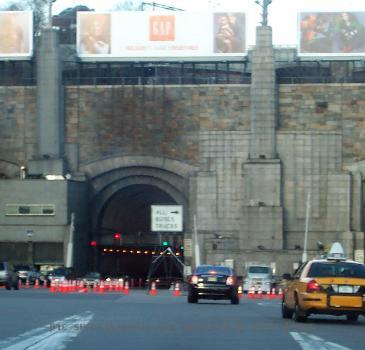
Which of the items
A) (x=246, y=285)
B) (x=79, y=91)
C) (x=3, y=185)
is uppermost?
(x=79, y=91)

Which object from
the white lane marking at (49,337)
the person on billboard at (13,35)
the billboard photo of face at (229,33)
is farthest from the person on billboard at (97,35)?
the white lane marking at (49,337)

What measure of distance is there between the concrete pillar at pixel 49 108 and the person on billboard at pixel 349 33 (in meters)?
19.9

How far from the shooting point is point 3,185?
8856cm

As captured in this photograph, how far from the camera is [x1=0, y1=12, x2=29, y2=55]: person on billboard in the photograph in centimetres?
8962

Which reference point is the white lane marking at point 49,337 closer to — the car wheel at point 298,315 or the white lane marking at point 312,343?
the white lane marking at point 312,343

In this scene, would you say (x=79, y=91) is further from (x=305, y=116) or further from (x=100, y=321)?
(x=100, y=321)

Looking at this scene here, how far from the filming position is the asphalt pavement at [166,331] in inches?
854

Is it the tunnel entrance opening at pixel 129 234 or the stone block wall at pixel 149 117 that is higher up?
the stone block wall at pixel 149 117

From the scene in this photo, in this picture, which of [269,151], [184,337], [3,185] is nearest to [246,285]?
[269,151]

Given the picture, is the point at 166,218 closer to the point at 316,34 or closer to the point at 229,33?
the point at 229,33

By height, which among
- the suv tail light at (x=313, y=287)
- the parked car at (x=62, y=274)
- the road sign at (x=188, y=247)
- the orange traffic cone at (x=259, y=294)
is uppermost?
the road sign at (x=188, y=247)

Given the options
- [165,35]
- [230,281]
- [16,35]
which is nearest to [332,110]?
[165,35]

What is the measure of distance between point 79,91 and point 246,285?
2277 cm

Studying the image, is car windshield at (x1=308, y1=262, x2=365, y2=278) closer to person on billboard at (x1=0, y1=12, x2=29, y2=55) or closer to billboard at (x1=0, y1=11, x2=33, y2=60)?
billboard at (x1=0, y1=11, x2=33, y2=60)
